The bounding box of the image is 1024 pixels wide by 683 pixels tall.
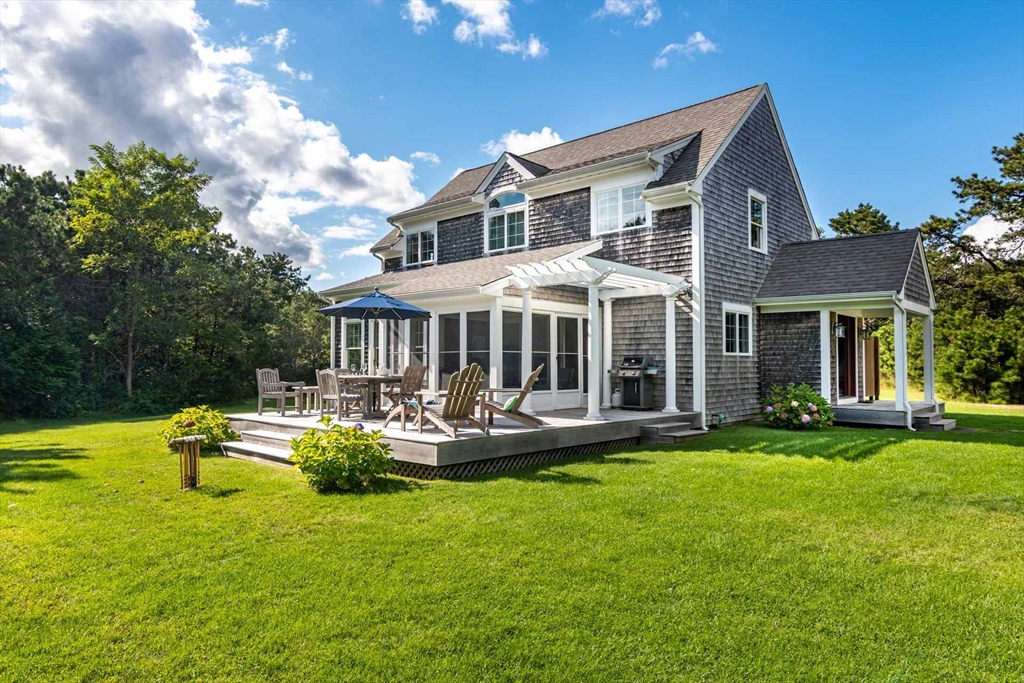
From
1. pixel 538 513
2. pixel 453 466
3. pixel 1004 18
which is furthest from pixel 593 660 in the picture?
pixel 1004 18

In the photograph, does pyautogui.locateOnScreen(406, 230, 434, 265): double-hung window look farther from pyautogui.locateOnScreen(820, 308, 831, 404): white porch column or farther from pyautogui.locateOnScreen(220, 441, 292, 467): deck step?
pyautogui.locateOnScreen(820, 308, 831, 404): white porch column

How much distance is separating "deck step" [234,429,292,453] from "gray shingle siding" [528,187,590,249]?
6954 millimetres

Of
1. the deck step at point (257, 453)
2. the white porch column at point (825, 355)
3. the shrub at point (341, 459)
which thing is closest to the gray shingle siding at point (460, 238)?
the deck step at point (257, 453)

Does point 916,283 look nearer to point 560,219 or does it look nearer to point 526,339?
point 560,219

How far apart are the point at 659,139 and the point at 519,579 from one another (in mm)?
11481

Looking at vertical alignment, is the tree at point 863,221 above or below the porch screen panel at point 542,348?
above

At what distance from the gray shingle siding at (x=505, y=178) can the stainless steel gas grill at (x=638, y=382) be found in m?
5.19

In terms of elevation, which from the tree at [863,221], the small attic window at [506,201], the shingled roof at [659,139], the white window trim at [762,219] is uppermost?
the tree at [863,221]

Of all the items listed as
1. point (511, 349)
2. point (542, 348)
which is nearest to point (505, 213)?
point (542, 348)

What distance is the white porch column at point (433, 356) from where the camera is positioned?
422 inches

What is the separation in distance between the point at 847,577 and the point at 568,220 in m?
9.89

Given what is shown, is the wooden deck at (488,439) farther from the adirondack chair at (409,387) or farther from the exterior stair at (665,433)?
the adirondack chair at (409,387)

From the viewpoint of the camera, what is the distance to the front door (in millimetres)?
13883

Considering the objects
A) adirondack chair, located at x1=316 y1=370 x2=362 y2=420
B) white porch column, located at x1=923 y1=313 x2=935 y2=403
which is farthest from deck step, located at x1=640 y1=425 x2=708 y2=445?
white porch column, located at x1=923 y1=313 x2=935 y2=403
